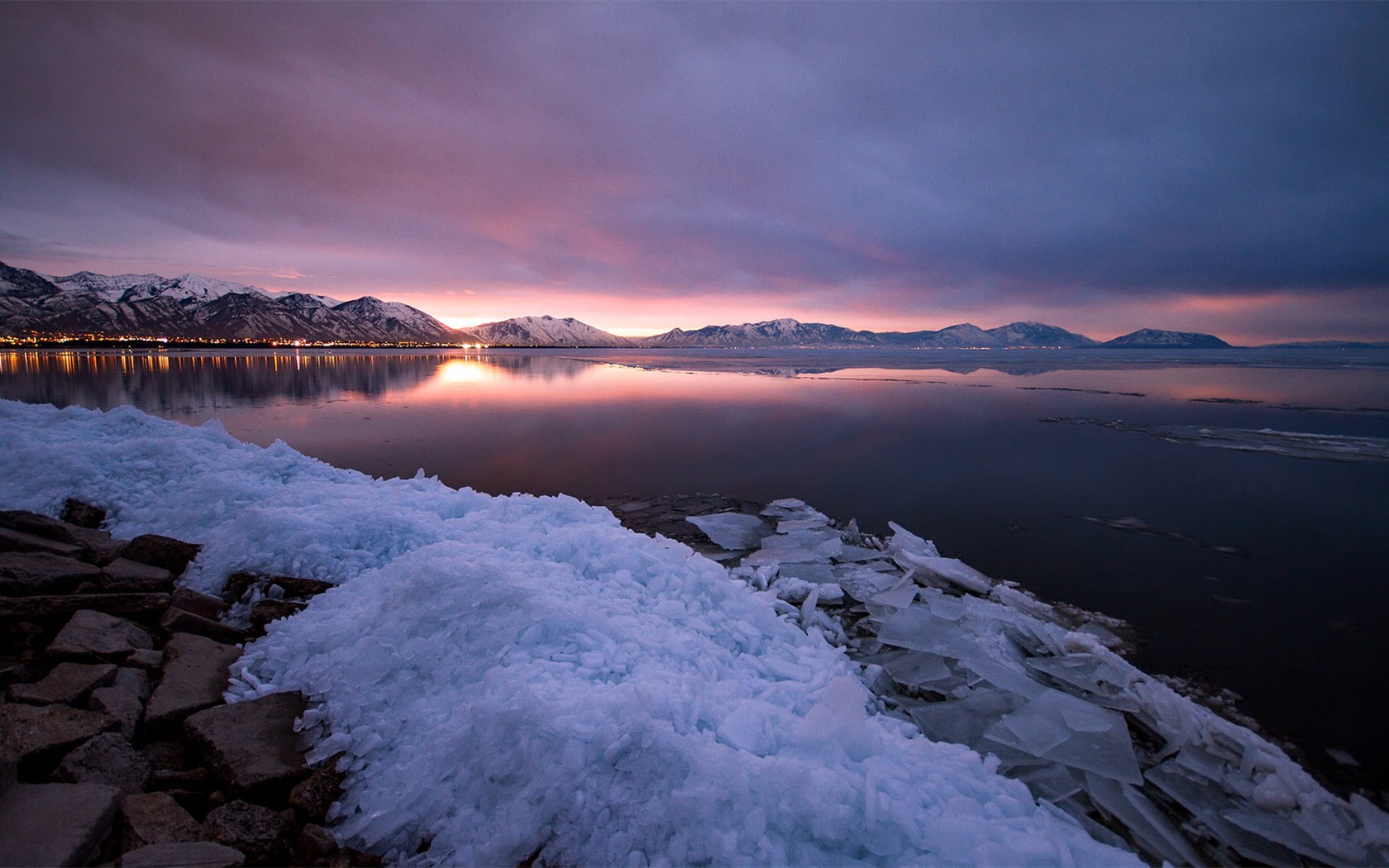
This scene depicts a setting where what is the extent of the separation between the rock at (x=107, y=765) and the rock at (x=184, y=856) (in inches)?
22.9

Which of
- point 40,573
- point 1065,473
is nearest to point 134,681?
point 40,573

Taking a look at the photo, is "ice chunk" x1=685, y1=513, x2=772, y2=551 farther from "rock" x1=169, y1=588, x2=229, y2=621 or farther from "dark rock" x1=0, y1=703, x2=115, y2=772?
"dark rock" x1=0, y1=703, x2=115, y2=772

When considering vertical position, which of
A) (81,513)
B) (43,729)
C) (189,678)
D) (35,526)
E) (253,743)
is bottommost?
(253,743)

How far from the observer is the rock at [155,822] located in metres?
2.49

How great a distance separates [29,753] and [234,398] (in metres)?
29.6

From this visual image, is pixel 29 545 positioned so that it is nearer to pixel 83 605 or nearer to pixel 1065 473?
pixel 83 605

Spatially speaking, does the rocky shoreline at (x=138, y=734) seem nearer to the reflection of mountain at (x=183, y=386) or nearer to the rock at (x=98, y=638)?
the rock at (x=98, y=638)

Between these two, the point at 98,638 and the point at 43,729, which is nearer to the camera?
the point at 43,729

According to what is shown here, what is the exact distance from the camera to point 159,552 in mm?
5117

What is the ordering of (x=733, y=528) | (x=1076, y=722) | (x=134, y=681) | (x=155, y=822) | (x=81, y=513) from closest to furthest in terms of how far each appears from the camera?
1. (x=155, y=822)
2. (x=134, y=681)
3. (x=1076, y=722)
4. (x=81, y=513)
5. (x=733, y=528)

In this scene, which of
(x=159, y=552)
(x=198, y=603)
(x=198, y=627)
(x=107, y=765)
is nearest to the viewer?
(x=107, y=765)

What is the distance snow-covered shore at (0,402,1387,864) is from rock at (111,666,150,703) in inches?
19.2

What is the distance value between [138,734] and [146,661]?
76 cm

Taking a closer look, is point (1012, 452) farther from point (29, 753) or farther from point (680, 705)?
point (29, 753)
